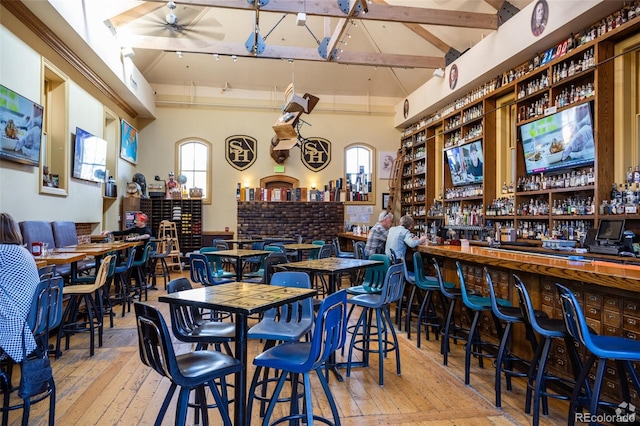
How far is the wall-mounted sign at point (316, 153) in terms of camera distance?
11.9 metres

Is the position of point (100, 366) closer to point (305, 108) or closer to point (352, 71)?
point (305, 108)

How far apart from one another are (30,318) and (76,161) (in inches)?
202

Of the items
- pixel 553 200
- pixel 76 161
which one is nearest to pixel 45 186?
pixel 76 161

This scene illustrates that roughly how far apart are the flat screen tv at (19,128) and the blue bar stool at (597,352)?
5.90m

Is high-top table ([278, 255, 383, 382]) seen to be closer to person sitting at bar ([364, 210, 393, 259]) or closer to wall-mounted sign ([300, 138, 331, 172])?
person sitting at bar ([364, 210, 393, 259])

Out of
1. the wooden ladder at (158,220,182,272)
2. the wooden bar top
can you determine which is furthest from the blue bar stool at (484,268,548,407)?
the wooden ladder at (158,220,182,272)

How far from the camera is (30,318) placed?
9.47ft

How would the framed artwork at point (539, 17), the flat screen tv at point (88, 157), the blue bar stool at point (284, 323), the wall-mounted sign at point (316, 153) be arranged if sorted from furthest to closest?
1. the wall-mounted sign at point (316, 153)
2. the flat screen tv at point (88, 157)
3. the framed artwork at point (539, 17)
4. the blue bar stool at point (284, 323)

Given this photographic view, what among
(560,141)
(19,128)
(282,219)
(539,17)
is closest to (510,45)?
(539,17)

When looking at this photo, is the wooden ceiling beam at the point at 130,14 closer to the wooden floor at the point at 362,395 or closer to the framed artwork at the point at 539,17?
the wooden floor at the point at 362,395

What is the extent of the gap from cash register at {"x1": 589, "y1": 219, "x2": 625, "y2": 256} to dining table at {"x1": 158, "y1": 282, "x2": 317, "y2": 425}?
11.7 ft

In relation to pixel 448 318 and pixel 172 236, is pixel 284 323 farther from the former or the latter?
pixel 172 236

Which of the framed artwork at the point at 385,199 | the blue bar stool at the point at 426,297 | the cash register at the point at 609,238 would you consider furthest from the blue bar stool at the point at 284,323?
the framed artwork at the point at 385,199

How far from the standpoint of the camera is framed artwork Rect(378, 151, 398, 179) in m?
12.1
